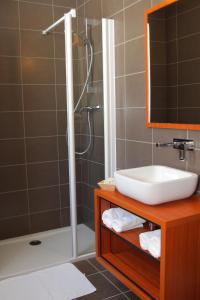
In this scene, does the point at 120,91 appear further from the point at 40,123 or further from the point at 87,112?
the point at 40,123

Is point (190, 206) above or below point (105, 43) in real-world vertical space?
below

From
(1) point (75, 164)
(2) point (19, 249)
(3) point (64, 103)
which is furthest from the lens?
(3) point (64, 103)

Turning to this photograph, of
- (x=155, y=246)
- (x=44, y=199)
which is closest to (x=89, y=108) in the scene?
(x=44, y=199)

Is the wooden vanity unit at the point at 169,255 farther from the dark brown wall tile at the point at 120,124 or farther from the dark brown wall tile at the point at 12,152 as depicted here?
the dark brown wall tile at the point at 12,152

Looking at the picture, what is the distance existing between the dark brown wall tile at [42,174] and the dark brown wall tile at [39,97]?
0.58m

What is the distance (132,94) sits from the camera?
2480 mm

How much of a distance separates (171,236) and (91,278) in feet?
3.64

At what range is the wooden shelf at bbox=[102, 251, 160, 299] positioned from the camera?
1849 millimetres

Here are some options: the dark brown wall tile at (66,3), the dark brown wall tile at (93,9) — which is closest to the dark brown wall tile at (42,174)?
the dark brown wall tile at (93,9)

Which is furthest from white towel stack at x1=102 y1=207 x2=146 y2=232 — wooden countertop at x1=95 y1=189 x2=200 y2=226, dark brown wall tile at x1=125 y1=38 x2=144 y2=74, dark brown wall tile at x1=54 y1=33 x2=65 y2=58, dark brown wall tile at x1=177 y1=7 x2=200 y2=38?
dark brown wall tile at x1=54 y1=33 x2=65 y2=58

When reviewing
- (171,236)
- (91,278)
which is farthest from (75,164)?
(171,236)

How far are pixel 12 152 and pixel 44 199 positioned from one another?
0.59 m

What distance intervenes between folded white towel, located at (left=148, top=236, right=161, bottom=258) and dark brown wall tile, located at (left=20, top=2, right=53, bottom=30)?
2.29m

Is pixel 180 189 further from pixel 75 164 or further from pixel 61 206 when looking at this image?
pixel 61 206
